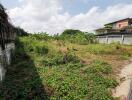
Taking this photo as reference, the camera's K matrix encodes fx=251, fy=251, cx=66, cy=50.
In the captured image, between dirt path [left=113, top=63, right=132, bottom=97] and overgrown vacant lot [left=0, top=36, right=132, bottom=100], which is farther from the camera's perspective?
dirt path [left=113, top=63, right=132, bottom=97]

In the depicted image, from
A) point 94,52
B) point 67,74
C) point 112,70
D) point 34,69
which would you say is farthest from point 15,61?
point 94,52

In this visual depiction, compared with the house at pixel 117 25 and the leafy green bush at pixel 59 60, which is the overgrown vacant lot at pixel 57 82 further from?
the house at pixel 117 25

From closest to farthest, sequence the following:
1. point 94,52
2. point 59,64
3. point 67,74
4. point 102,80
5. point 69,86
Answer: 1. point 69,86
2. point 102,80
3. point 67,74
4. point 59,64
5. point 94,52

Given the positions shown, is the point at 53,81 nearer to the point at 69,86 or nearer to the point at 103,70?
the point at 69,86

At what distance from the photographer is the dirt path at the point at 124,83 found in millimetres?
8234

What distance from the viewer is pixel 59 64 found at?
1252 cm

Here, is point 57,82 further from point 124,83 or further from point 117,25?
point 117,25

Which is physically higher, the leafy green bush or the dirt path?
the leafy green bush

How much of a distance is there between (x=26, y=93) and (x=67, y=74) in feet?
8.64

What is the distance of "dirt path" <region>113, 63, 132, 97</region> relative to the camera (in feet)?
27.0

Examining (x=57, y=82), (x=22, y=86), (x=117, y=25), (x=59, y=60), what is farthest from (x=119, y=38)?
(x=22, y=86)

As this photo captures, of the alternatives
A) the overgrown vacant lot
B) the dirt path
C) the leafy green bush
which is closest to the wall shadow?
the overgrown vacant lot

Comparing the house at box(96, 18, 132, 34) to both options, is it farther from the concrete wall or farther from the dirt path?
the dirt path

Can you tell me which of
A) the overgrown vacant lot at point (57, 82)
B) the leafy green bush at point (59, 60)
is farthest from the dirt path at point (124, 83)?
the leafy green bush at point (59, 60)
